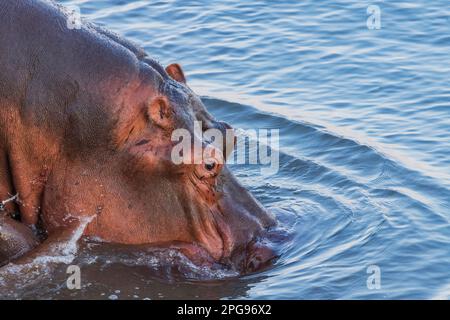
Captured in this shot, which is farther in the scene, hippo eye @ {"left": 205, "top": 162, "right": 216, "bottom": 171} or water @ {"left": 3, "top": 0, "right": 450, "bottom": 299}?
Answer: water @ {"left": 3, "top": 0, "right": 450, "bottom": 299}

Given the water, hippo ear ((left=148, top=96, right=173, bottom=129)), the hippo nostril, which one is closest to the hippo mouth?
the hippo nostril

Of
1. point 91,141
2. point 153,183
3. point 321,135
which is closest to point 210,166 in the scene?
point 153,183

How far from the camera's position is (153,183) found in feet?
24.0

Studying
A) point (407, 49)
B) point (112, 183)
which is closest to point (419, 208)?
point (112, 183)

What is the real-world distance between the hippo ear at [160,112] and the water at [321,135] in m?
1.01

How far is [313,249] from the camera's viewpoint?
28.2ft

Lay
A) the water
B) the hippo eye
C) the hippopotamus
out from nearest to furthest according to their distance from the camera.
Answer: the hippopotamus
the hippo eye
the water

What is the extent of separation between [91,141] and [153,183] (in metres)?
0.57

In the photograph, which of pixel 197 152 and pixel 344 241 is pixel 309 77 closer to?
pixel 344 241

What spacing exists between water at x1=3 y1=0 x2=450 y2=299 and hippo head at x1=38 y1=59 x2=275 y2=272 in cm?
22

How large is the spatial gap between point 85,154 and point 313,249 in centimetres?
242

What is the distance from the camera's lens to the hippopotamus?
22.8ft

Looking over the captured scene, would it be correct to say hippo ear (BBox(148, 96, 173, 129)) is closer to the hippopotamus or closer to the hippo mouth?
the hippopotamus

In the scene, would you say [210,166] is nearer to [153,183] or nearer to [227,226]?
[153,183]
